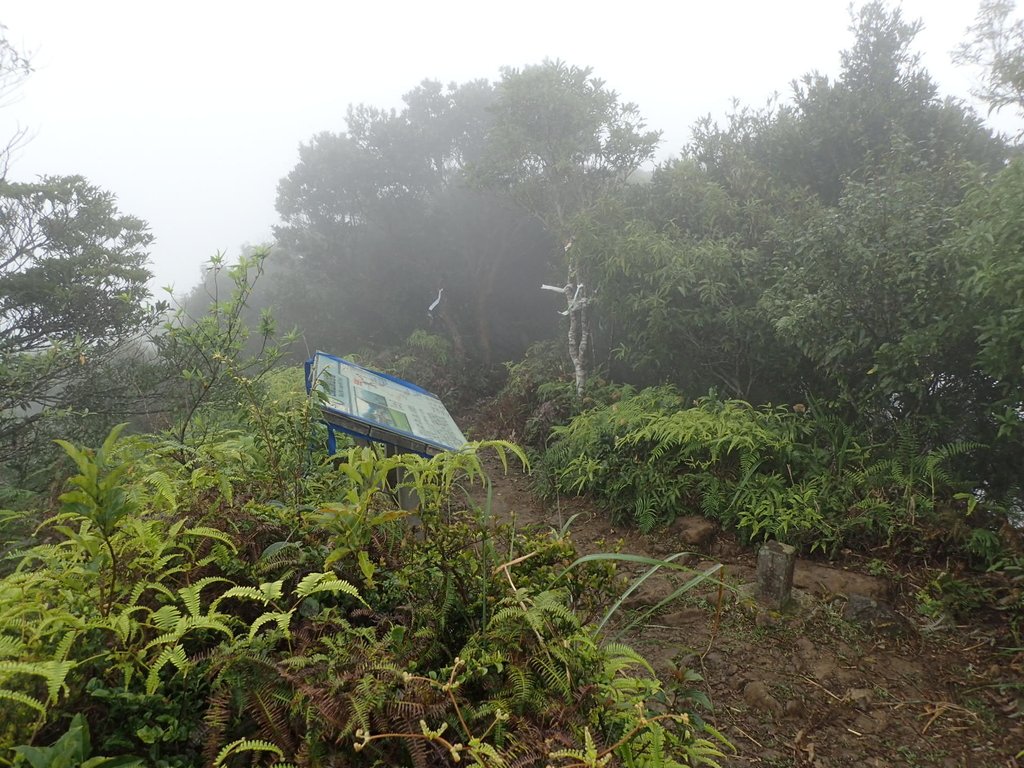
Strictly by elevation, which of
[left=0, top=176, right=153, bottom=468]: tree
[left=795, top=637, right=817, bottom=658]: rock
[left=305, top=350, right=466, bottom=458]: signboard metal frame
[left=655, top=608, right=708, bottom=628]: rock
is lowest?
[left=655, top=608, right=708, bottom=628]: rock

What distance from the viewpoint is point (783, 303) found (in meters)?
5.80

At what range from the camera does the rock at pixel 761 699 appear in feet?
10.00

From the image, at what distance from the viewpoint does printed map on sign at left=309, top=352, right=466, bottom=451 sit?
3018 mm

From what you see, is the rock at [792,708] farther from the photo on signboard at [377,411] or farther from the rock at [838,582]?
the photo on signboard at [377,411]

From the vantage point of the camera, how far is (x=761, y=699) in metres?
3.11

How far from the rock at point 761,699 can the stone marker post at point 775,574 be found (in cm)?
87

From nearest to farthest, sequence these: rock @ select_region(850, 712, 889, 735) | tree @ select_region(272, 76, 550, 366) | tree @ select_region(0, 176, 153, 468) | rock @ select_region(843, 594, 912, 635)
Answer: rock @ select_region(850, 712, 889, 735), rock @ select_region(843, 594, 912, 635), tree @ select_region(0, 176, 153, 468), tree @ select_region(272, 76, 550, 366)

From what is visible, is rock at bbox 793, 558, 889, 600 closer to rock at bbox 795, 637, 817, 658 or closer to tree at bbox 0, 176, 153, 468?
rock at bbox 795, 637, 817, 658

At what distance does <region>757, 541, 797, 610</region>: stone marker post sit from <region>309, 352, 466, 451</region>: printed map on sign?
2.42 m

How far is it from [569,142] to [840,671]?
844 cm

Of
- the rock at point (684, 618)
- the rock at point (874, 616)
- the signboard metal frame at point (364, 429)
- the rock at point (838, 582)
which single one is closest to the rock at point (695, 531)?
the rock at point (838, 582)

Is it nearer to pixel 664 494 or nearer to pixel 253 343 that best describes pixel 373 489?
pixel 664 494

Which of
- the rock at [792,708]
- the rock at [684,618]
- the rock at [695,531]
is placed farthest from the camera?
the rock at [695,531]

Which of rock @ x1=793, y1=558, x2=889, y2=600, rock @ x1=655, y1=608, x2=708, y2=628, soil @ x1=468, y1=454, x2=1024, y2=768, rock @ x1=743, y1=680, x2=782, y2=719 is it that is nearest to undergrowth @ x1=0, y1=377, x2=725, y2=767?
soil @ x1=468, y1=454, x2=1024, y2=768
